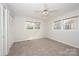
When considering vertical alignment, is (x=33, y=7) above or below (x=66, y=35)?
above

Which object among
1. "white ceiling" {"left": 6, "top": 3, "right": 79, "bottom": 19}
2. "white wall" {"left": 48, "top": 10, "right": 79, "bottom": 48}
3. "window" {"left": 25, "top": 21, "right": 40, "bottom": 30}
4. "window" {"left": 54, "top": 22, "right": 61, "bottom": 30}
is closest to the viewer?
"white ceiling" {"left": 6, "top": 3, "right": 79, "bottom": 19}

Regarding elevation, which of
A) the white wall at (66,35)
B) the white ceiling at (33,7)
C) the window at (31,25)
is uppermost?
the white ceiling at (33,7)

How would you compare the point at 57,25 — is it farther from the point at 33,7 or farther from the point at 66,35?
the point at 33,7

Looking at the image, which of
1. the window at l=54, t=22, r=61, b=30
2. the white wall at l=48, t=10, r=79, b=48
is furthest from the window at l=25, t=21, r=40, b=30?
the window at l=54, t=22, r=61, b=30

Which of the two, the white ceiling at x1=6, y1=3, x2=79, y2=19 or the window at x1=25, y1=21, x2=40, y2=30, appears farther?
the window at x1=25, y1=21, x2=40, y2=30

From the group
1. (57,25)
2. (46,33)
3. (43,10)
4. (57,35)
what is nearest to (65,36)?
(57,35)

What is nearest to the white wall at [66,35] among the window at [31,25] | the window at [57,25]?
the window at [57,25]

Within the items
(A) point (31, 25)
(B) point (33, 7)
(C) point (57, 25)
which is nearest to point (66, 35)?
(C) point (57, 25)

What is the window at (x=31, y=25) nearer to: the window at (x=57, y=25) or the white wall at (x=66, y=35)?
the white wall at (x=66, y=35)

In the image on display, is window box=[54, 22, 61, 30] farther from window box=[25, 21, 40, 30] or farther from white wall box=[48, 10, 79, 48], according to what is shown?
window box=[25, 21, 40, 30]

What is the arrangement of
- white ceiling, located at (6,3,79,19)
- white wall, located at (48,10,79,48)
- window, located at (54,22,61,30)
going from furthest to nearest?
1. window, located at (54,22,61,30)
2. white wall, located at (48,10,79,48)
3. white ceiling, located at (6,3,79,19)

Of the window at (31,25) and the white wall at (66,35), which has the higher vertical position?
the window at (31,25)

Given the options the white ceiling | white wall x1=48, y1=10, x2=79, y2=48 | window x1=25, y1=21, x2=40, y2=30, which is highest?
the white ceiling

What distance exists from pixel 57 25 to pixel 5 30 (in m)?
2.68
